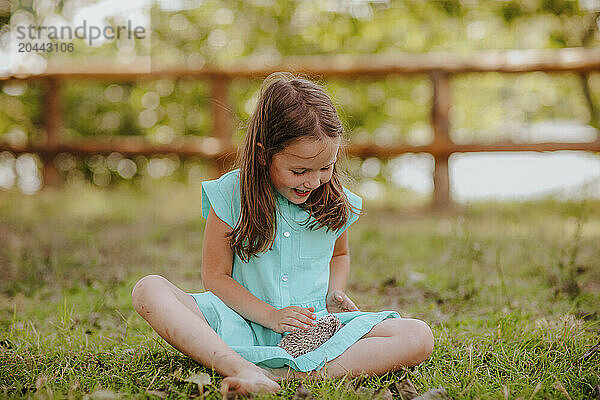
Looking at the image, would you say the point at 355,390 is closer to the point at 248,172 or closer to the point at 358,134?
the point at 248,172

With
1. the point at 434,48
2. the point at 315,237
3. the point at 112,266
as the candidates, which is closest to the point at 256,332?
the point at 315,237

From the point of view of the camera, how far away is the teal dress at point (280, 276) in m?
2.03

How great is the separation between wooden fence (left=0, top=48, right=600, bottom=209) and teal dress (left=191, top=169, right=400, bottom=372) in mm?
3275

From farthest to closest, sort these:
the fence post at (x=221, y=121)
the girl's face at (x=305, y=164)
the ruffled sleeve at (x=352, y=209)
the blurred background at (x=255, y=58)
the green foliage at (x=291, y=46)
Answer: the green foliage at (x=291, y=46)
the blurred background at (x=255, y=58)
the fence post at (x=221, y=121)
the ruffled sleeve at (x=352, y=209)
the girl's face at (x=305, y=164)

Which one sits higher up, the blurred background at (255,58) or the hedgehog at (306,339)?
the blurred background at (255,58)

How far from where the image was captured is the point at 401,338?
194cm

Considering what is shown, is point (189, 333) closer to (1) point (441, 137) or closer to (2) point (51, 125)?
(1) point (441, 137)

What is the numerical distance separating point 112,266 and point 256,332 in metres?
1.72

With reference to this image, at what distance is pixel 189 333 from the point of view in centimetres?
187

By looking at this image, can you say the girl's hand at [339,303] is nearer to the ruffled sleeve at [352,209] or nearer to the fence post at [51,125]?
the ruffled sleeve at [352,209]

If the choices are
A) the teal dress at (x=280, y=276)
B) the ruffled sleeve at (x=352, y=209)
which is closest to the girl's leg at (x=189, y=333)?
the teal dress at (x=280, y=276)

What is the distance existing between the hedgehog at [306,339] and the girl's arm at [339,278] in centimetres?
21

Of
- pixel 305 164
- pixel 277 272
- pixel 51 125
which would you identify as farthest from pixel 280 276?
pixel 51 125

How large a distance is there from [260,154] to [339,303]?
0.59m
